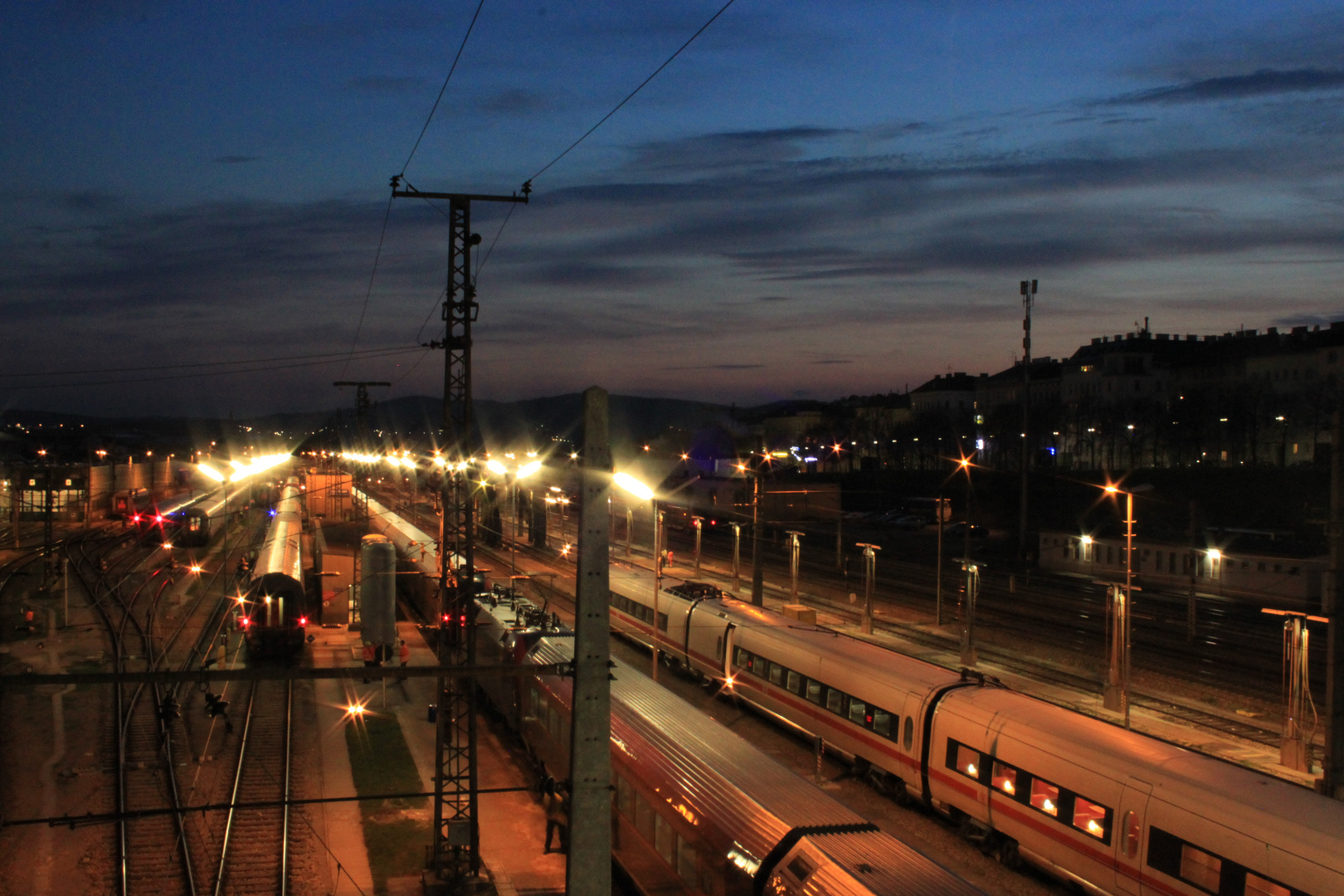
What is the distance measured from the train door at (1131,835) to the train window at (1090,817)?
7.4 inches

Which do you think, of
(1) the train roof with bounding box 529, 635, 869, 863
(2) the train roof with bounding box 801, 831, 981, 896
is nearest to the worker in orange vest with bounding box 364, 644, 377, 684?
(1) the train roof with bounding box 529, 635, 869, 863

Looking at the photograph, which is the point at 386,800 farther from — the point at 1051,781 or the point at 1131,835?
the point at 1131,835

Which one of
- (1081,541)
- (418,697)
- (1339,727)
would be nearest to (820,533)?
(1081,541)

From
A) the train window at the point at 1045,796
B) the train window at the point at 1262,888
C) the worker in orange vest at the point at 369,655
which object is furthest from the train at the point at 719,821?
the worker in orange vest at the point at 369,655

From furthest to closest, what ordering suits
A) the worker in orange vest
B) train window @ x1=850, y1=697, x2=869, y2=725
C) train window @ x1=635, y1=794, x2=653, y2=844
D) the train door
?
the worker in orange vest, train window @ x1=850, y1=697, x2=869, y2=725, train window @ x1=635, y1=794, x2=653, y2=844, the train door

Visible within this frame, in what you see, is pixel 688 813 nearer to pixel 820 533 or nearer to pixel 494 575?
pixel 494 575

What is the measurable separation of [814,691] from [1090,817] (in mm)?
6075

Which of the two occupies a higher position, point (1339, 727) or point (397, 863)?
point (1339, 727)

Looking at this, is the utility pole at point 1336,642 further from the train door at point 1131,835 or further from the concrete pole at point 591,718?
the concrete pole at point 591,718

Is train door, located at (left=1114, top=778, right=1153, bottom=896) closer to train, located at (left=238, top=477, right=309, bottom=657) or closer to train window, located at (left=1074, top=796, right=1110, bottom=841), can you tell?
train window, located at (left=1074, top=796, right=1110, bottom=841)

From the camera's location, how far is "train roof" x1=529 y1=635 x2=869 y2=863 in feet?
26.6

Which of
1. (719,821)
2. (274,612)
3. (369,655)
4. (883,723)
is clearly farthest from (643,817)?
(274,612)

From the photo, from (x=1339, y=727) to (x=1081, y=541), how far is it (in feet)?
81.9

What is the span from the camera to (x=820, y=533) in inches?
2044
